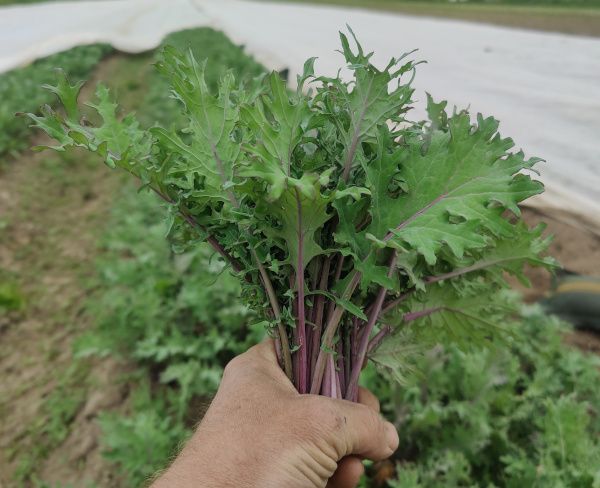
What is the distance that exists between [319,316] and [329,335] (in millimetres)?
61

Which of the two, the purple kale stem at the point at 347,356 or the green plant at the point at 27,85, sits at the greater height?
the purple kale stem at the point at 347,356

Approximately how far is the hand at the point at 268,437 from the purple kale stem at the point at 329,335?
Answer: 0.07 m

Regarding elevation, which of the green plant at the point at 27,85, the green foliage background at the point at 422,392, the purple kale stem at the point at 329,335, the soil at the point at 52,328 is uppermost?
the purple kale stem at the point at 329,335

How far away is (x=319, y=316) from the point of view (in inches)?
51.9

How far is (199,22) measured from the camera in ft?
39.1

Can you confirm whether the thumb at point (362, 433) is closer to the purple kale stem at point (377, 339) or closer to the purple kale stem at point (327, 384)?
the purple kale stem at point (327, 384)

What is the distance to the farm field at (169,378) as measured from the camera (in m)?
2.18

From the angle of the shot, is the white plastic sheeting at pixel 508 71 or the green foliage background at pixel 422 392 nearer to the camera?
the green foliage background at pixel 422 392

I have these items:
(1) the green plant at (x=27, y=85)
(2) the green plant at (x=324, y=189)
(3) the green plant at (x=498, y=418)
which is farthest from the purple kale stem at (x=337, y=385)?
(1) the green plant at (x=27, y=85)

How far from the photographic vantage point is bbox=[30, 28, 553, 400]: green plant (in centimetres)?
104

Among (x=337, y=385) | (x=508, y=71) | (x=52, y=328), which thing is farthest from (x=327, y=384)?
(x=508, y=71)

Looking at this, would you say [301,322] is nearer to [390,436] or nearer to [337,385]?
[337,385]

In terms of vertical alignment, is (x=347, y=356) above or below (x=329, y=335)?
below

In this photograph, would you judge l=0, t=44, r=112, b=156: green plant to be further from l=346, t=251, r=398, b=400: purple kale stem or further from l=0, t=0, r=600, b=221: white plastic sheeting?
l=346, t=251, r=398, b=400: purple kale stem
